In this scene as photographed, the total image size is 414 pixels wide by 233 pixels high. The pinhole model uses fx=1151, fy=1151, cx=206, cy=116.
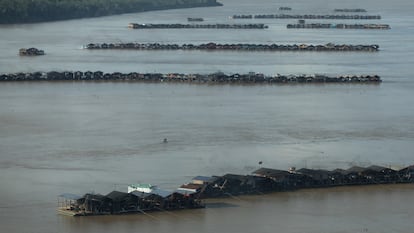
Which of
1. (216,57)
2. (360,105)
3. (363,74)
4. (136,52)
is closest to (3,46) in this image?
(136,52)

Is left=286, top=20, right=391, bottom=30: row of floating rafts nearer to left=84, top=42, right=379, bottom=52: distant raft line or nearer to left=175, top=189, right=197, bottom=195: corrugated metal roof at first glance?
left=84, top=42, right=379, bottom=52: distant raft line

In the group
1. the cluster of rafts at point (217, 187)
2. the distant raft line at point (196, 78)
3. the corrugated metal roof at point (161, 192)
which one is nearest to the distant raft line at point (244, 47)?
the distant raft line at point (196, 78)

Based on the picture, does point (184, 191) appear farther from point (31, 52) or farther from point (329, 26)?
Result: point (329, 26)

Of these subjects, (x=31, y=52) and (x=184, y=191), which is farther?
(x=31, y=52)

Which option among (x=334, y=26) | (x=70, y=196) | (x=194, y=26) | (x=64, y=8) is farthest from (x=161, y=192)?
(x=64, y=8)

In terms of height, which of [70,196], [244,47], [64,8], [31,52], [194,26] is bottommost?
[70,196]

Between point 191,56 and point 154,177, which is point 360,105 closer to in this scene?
point 154,177
